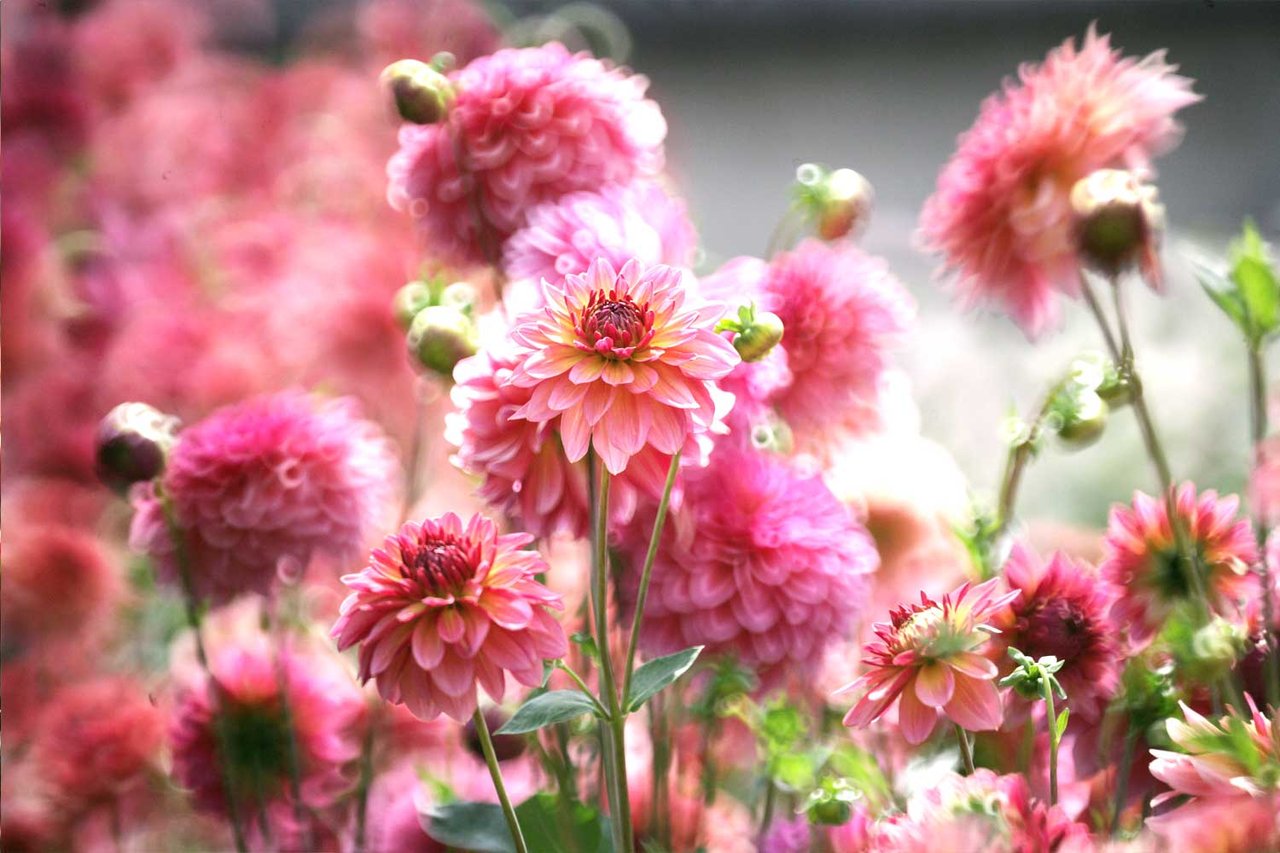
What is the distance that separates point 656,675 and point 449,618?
0.06 m

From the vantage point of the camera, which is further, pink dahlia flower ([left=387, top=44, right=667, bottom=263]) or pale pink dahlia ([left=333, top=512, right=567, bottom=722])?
pink dahlia flower ([left=387, top=44, right=667, bottom=263])

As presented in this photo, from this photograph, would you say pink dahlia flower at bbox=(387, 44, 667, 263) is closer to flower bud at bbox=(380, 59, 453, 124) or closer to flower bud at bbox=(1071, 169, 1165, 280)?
flower bud at bbox=(380, 59, 453, 124)

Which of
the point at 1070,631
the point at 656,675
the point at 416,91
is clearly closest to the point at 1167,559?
the point at 1070,631

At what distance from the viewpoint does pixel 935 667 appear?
308mm

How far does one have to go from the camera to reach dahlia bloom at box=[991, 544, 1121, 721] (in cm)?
36

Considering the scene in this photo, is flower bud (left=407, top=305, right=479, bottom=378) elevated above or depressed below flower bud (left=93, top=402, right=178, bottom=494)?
above

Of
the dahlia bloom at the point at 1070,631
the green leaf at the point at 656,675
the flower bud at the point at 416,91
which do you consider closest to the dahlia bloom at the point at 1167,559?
the dahlia bloom at the point at 1070,631

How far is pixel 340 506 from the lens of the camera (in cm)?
46

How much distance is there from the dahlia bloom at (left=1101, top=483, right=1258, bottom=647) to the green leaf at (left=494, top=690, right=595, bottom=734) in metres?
0.16

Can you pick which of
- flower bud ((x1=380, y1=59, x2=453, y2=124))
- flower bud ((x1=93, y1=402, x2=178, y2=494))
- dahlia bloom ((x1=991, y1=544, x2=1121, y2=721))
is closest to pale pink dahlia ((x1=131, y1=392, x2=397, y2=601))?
flower bud ((x1=93, y1=402, x2=178, y2=494))

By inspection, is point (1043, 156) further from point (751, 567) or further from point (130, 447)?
point (130, 447)

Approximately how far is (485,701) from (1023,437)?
0.20 metres

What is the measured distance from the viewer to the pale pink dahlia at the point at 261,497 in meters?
0.45

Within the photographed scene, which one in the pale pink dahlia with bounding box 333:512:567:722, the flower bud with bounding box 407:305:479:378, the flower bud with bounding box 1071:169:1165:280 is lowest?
the pale pink dahlia with bounding box 333:512:567:722
